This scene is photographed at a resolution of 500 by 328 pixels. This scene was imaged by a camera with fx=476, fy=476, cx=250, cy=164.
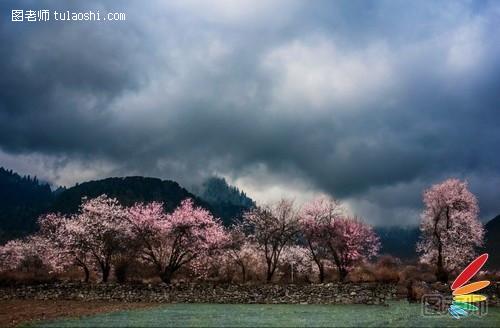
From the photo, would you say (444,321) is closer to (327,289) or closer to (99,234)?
(327,289)

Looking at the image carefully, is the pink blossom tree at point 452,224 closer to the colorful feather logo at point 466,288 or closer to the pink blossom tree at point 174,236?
the colorful feather logo at point 466,288

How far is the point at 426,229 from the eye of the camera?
6962 centimetres

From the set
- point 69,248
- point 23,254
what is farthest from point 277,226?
point 23,254

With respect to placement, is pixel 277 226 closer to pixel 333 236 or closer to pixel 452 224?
pixel 333 236

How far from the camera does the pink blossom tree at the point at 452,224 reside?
67.6 metres

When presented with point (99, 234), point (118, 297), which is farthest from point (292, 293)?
point (99, 234)

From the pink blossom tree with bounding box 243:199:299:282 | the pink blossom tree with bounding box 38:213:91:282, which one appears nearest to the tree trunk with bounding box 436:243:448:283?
the pink blossom tree with bounding box 243:199:299:282

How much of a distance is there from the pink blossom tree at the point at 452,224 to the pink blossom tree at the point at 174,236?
30.4 metres

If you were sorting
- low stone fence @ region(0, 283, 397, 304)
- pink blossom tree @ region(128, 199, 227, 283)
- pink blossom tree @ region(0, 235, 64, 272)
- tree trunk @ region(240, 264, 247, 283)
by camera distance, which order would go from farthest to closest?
1. pink blossom tree @ region(0, 235, 64, 272)
2. tree trunk @ region(240, 264, 247, 283)
3. pink blossom tree @ region(128, 199, 227, 283)
4. low stone fence @ region(0, 283, 397, 304)

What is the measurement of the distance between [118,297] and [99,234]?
42.5 feet

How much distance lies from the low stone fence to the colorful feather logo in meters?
9.28

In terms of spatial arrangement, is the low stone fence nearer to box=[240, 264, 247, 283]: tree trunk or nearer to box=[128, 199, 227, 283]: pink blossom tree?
box=[128, 199, 227, 283]: pink blossom tree

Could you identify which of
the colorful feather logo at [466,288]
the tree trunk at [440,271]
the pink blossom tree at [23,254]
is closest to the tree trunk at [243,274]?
the tree trunk at [440,271]

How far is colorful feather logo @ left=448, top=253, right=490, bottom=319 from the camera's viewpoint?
99.5 ft
